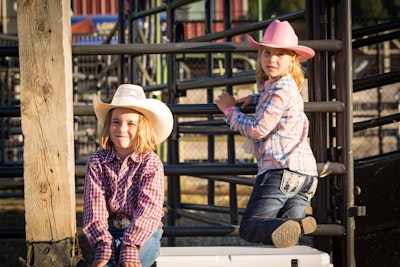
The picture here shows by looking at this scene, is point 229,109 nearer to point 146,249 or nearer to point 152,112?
point 152,112

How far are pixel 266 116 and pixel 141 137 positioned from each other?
55 cm

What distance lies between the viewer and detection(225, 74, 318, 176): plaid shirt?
11.6ft

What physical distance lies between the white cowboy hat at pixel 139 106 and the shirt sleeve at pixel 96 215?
220mm

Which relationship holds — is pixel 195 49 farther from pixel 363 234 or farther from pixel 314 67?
pixel 363 234

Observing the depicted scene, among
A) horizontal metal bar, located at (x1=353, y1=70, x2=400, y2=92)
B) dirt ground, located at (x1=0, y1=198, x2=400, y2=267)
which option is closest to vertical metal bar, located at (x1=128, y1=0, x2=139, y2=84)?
dirt ground, located at (x1=0, y1=198, x2=400, y2=267)

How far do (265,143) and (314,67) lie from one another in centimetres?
57

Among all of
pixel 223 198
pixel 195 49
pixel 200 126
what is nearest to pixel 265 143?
pixel 195 49

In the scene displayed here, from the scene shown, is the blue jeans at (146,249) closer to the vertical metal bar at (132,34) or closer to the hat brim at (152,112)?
the hat brim at (152,112)

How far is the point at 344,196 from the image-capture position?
3.78 m

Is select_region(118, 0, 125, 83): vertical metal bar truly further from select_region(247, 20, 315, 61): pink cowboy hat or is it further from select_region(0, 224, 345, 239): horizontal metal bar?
select_region(247, 20, 315, 61): pink cowboy hat

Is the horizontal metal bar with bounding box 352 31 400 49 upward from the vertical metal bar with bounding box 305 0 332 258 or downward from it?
upward

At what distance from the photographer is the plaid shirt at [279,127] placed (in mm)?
3525

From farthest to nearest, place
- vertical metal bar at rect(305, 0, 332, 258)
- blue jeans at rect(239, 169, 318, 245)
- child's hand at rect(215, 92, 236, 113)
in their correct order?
1. vertical metal bar at rect(305, 0, 332, 258)
2. child's hand at rect(215, 92, 236, 113)
3. blue jeans at rect(239, 169, 318, 245)

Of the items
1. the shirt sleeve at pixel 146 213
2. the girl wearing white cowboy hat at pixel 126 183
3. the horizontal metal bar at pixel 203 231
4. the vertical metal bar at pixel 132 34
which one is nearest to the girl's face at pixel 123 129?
the girl wearing white cowboy hat at pixel 126 183
